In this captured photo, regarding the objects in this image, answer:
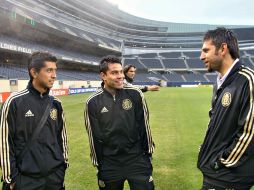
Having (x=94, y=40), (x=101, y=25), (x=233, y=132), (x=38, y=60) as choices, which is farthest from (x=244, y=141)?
(x=101, y=25)

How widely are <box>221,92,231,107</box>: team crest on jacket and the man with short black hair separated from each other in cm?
215

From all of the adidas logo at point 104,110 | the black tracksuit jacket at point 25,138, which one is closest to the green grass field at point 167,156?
the adidas logo at point 104,110

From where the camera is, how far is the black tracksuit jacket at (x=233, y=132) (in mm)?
2977

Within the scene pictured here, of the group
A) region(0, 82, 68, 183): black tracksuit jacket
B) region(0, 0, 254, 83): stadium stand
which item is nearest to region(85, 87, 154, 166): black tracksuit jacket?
region(0, 82, 68, 183): black tracksuit jacket

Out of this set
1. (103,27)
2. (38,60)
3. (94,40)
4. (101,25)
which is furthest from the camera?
(103,27)

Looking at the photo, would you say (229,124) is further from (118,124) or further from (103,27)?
(103,27)

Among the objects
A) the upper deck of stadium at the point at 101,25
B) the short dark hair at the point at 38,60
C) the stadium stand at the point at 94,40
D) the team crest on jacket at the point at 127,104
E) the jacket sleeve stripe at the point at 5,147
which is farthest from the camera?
the upper deck of stadium at the point at 101,25

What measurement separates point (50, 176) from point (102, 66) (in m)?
1.70

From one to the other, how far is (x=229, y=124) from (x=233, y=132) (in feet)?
0.31

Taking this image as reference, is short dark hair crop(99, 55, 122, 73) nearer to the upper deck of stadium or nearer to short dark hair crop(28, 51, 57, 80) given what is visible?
short dark hair crop(28, 51, 57, 80)

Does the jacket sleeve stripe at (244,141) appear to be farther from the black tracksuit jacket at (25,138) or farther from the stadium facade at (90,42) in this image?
the stadium facade at (90,42)

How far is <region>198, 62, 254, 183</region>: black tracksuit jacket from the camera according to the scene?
2977 mm

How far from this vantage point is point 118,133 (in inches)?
169

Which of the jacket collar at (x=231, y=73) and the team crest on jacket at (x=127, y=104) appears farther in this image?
the team crest on jacket at (x=127, y=104)
